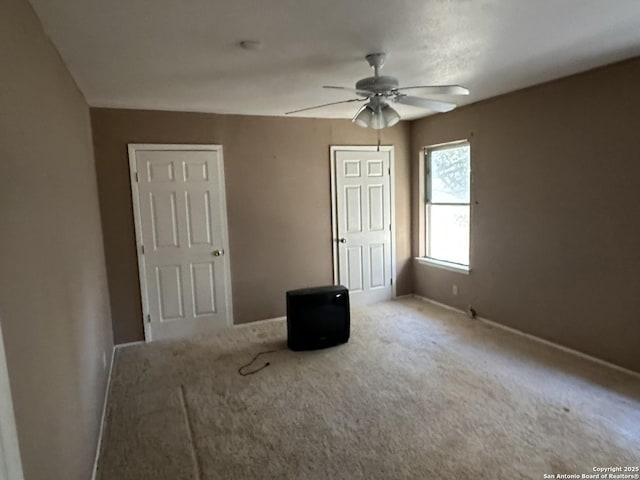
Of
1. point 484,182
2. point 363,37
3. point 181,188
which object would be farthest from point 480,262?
point 181,188

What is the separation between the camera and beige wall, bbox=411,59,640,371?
324 cm

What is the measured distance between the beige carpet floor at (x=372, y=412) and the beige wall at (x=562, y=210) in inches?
13.5

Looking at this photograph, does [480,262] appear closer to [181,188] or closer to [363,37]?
[363,37]

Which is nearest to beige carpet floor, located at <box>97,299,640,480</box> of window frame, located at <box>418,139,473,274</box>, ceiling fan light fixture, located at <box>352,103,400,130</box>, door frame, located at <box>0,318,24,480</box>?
window frame, located at <box>418,139,473,274</box>

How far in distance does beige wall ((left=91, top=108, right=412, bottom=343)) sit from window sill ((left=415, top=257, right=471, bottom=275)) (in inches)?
39.2

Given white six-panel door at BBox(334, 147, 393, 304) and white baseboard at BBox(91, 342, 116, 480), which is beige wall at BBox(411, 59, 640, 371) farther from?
white baseboard at BBox(91, 342, 116, 480)

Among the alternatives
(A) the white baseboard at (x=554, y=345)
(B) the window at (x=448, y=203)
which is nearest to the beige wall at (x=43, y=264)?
(A) the white baseboard at (x=554, y=345)

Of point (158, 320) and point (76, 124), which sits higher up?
point (76, 124)

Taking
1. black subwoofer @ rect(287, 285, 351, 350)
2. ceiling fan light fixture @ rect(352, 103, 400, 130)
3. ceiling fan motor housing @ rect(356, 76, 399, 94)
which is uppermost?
ceiling fan motor housing @ rect(356, 76, 399, 94)

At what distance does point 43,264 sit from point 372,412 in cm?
222

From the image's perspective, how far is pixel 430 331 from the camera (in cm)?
445

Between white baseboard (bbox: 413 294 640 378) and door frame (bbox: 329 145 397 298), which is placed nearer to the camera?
white baseboard (bbox: 413 294 640 378)

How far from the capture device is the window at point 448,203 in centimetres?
491

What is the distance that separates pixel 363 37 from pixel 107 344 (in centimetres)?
334
